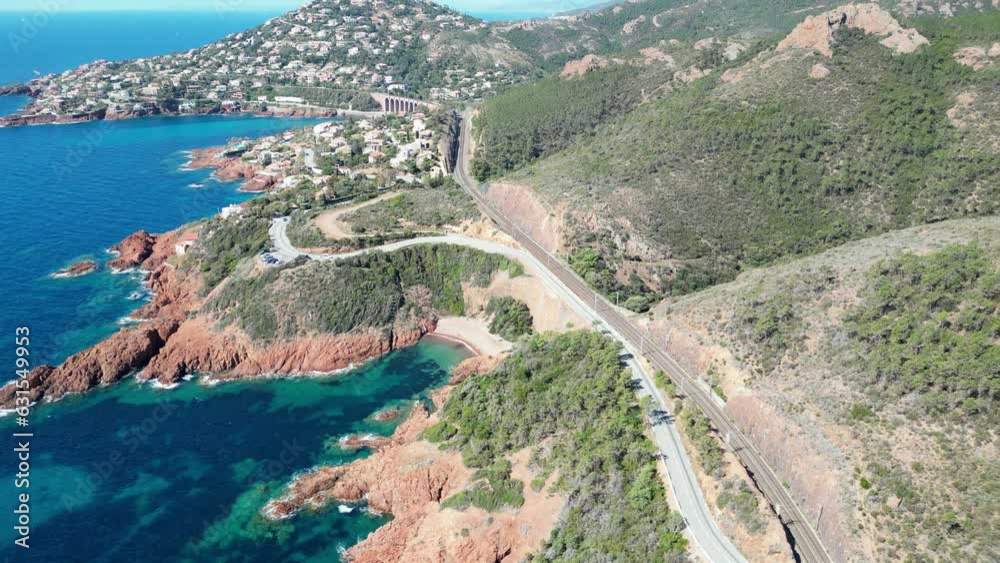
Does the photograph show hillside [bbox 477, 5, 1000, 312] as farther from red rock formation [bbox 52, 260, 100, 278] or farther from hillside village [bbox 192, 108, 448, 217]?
red rock formation [bbox 52, 260, 100, 278]

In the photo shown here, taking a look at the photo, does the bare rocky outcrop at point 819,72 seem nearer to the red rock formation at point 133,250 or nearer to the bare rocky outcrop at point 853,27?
the bare rocky outcrop at point 853,27

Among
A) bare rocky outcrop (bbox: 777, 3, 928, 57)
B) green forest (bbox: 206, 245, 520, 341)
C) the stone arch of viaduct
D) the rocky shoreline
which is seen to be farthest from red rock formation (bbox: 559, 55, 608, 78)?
the rocky shoreline

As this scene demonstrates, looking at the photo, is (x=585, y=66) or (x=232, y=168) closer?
(x=232, y=168)

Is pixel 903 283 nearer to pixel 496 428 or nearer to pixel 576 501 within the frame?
pixel 576 501

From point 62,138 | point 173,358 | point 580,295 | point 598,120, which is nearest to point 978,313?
point 580,295

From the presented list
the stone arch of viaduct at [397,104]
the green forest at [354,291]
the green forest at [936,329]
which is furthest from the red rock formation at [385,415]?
the stone arch of viaduct at [397,104]

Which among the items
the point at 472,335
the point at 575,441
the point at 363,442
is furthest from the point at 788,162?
the point at 363,442

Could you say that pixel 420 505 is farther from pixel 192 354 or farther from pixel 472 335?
pixel 192 354
